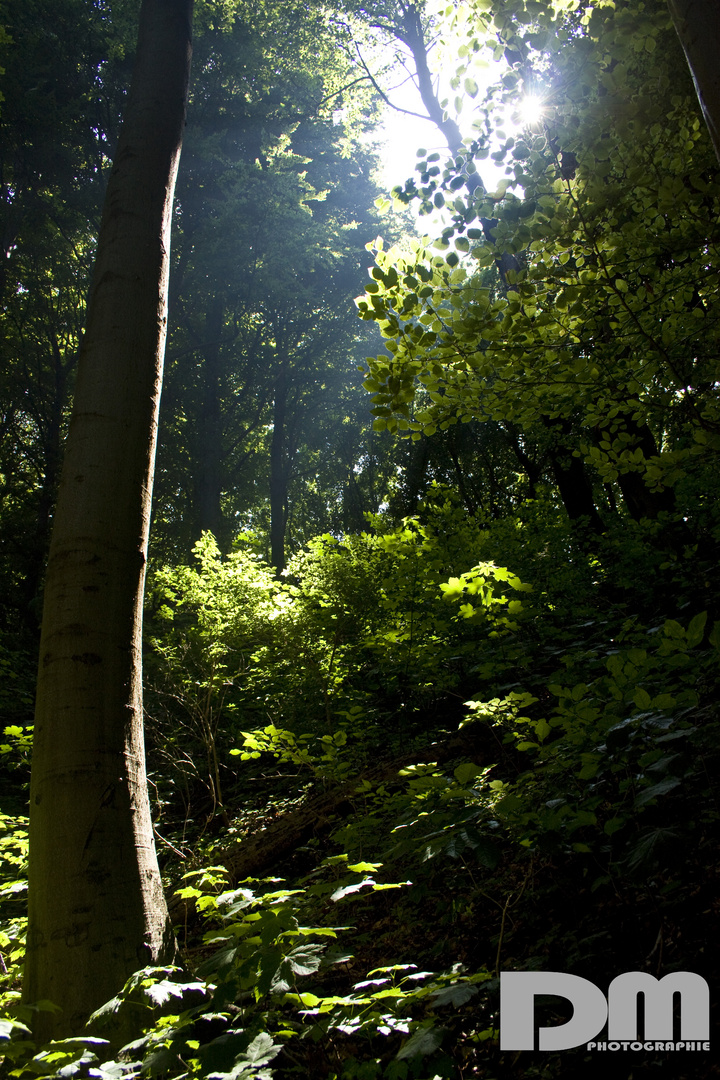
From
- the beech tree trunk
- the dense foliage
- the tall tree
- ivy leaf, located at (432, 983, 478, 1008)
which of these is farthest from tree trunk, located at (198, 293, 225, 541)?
ivy leaf, located at (432, 983, 478, 1008)

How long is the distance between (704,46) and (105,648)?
9.10ft

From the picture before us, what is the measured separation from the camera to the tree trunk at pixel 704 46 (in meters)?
1.56

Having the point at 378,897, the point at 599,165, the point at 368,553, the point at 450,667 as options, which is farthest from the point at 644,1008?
the point at 368,553

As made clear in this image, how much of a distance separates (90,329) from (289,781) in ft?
15.8

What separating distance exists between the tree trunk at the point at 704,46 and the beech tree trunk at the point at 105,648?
7.67ft

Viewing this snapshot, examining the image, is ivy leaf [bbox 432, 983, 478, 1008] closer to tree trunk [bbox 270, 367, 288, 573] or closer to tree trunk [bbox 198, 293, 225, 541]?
tree trunk [bbox 198, 293, 225, 541]

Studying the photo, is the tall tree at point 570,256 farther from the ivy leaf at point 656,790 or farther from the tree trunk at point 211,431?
the tree trunk at point 211,431

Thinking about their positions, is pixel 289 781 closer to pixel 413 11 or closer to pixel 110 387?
pixel 110 387

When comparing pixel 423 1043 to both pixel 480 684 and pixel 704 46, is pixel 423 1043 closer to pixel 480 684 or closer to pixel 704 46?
pixel 704 46

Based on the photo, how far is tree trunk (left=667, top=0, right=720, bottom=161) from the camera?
5.10 feet

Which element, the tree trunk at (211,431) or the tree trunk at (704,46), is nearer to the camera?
the tree trunk at (704,46)

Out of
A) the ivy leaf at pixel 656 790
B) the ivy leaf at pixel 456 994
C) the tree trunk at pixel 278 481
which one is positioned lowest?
the ivy leaf at pixel 456 994

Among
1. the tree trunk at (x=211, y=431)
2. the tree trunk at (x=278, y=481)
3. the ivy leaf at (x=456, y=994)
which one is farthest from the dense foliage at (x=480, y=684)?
the tree trunk at (x=278, y=481)

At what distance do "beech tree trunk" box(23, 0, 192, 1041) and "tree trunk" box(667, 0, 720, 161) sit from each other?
2.34 m
